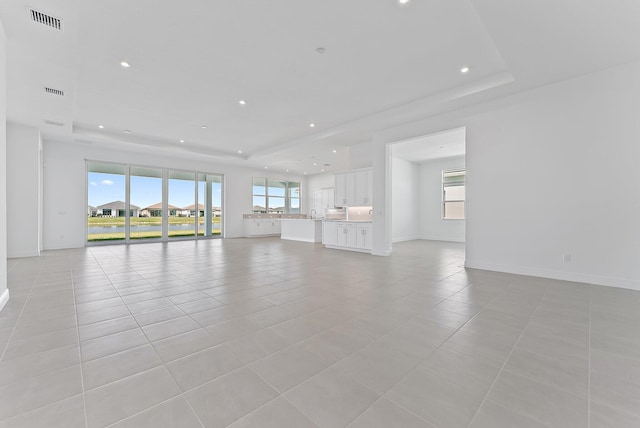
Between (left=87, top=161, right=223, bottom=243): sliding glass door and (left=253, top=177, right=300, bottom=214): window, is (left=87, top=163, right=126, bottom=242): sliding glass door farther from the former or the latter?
(left=253, top=177, right=300, bottom=214): window

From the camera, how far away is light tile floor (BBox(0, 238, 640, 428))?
60.0 inches

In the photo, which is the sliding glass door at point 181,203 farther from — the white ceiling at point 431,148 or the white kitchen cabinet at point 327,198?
the white ceiling at point 431,148

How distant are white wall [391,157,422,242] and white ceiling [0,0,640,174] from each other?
164 inches

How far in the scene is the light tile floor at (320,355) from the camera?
1.52 meters

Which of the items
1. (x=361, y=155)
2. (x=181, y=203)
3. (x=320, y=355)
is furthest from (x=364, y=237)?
(x=181, y=203)

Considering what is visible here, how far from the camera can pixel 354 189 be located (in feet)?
27.7

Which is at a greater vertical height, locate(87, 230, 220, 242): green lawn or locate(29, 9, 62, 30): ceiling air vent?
locate(29, 9, 62, 30): ceiling air vent

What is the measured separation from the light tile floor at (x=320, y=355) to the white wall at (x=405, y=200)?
251 inches

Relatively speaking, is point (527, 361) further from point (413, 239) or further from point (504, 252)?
point (413, 239)

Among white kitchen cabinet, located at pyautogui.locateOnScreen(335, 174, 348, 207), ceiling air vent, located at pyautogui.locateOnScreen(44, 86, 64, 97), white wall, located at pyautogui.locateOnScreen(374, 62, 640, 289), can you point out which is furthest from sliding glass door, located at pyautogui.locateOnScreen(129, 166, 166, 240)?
white wall, located at pyautogui.locateOnScreen(374, 62, 640, 289)

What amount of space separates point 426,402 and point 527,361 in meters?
1.05

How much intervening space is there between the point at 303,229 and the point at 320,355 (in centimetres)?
917

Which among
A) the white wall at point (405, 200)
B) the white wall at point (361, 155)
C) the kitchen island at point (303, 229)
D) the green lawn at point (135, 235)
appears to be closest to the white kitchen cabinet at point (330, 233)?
the kitchen island at point (303, 229)

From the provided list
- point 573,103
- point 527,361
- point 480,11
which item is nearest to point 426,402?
point 527,361
